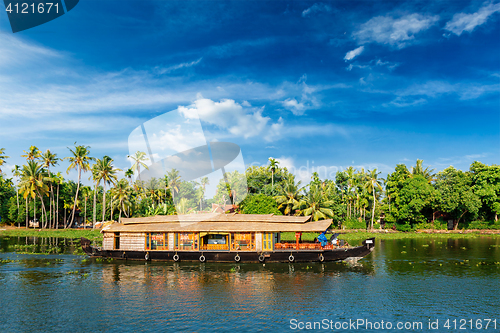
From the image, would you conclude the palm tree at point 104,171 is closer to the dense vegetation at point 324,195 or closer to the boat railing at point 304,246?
the dense vegetation at point 324,195

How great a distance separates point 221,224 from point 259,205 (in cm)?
2694

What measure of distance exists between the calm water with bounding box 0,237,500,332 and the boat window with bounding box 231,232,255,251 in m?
1.68

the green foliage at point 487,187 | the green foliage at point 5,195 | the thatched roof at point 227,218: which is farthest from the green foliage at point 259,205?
the green foliage at point 5,195

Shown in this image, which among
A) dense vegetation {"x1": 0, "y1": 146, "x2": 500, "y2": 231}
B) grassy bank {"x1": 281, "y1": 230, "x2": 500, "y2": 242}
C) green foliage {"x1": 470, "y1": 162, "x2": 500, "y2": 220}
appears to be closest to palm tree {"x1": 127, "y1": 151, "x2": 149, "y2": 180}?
dense vegetation {"x1": 0, "y1": 146, "x2": 500, "y2": 231}

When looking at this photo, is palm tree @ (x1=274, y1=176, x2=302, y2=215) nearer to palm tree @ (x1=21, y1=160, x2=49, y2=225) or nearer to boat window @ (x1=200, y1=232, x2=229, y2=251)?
boat window @ (x1=200, y1=232, x2=229, y2=251)

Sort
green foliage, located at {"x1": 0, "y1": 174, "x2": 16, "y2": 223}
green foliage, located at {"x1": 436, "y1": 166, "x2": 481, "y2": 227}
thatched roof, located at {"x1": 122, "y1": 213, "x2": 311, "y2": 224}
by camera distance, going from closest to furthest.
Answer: thatched roof, located at {"x1": 122, "y1": 213, "x2": 311, "y2": 224}
green foliage, located at {"x1": 436, "y1": 166, "x2": 481, "y2": 227}
green foliage, located at {"x1": 0, "y1": 174, "x2": 16, "y2": 223}

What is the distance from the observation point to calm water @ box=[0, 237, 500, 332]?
49.5ft

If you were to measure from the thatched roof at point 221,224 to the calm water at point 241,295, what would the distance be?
3.07m

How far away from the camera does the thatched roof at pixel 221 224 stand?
1102 inches

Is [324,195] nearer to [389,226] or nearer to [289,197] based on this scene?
[289,197]

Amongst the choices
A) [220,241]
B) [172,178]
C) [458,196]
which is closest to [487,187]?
[458,196]

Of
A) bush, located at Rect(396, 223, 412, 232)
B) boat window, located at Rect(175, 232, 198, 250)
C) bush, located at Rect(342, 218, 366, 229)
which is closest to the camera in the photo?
boat window, located at Rect(175, 232, 198, 250)

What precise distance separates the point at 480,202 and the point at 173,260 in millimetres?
54874

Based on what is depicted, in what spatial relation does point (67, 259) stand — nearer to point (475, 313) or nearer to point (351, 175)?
point (475, 313)
